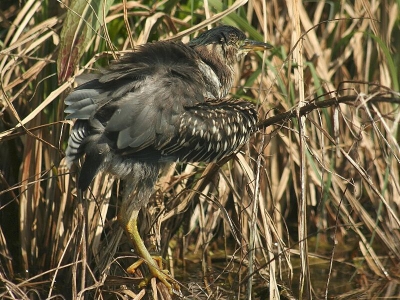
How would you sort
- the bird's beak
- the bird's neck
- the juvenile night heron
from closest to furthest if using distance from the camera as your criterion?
the juvenile night heron, the bird's neck, the bird's beak

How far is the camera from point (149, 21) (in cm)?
Answer: 406

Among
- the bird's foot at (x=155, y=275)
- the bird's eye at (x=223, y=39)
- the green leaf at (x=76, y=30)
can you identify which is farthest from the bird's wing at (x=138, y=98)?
the bird's foot at (x=155, y=275)

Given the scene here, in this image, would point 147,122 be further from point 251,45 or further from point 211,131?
point 251,45

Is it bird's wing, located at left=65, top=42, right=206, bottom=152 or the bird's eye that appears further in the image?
the bird's eye

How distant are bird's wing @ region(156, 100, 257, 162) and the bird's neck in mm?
295

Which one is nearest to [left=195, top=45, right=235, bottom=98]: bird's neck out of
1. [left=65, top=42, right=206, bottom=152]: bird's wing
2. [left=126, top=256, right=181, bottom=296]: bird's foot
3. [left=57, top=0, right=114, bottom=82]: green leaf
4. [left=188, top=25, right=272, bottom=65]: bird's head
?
[left=188, top=25, right=272, bottom=65]: bird's head

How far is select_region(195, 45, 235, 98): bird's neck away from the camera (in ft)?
12.8

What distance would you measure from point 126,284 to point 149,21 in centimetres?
153

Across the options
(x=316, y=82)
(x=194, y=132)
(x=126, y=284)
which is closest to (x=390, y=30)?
(x=316, y=82)

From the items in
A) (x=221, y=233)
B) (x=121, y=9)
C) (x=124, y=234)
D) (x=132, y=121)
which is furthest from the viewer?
(x=221, y=233)

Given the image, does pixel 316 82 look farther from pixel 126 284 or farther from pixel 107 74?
pixel 126 284

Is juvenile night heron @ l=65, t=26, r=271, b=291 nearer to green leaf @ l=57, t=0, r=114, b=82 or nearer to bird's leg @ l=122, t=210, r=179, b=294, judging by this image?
bird's leg @ l=122, t=210, r=179, b=294

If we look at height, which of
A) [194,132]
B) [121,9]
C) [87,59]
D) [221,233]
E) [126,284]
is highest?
[121,9]

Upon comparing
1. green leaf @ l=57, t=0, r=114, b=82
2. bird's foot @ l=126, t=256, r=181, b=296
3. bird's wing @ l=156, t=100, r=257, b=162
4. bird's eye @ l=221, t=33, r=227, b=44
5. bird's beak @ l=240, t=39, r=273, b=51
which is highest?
green leaf @ l=57, t=0, r=114, b=82
